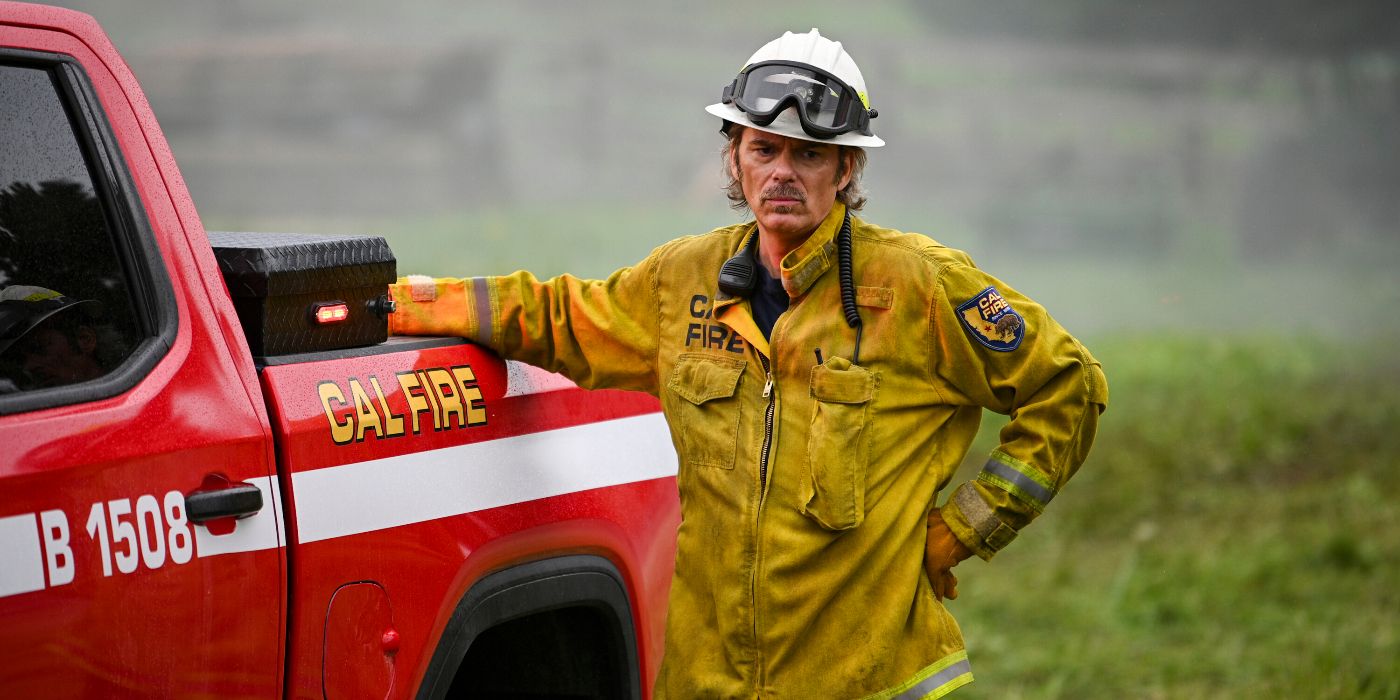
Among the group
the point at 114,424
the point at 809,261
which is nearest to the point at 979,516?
the point at 809,261

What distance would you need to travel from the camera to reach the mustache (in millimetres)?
3090

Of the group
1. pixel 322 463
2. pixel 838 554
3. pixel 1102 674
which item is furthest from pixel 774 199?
pixel 1102 674

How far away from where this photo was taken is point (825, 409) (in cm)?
298

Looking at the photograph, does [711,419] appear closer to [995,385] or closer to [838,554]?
[838,554]

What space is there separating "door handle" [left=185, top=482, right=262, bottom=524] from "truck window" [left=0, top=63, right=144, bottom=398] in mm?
239

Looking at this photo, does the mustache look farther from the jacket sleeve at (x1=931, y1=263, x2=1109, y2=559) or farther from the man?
the jacket sleeve at (x1=931, y1=263, x2=1109, y2=559)

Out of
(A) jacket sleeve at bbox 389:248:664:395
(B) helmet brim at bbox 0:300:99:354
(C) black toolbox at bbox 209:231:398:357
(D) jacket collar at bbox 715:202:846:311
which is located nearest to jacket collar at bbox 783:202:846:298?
(D) jacket collar at bbox 715:202:846:311

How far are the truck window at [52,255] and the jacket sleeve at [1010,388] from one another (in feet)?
5.03

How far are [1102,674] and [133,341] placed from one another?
4374mm

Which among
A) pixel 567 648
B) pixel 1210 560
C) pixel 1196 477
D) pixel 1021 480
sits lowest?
pixel 1196 477

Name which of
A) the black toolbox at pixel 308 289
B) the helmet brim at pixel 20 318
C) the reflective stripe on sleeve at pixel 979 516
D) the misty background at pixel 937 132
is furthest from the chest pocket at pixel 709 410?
the misty background at pixel 937 132

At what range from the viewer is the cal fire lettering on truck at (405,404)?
Result: 265 centimetres

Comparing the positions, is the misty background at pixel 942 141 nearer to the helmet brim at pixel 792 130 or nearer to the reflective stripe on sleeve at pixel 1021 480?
the reflective stripe on sleeve at pixel 1021 480

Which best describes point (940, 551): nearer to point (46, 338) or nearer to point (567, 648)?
point (567, 648)
